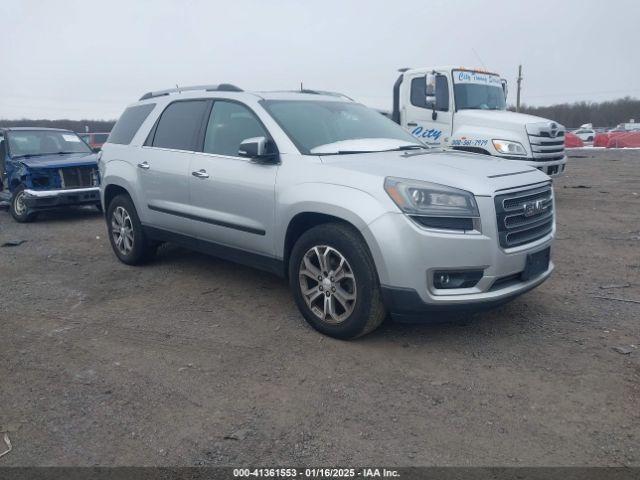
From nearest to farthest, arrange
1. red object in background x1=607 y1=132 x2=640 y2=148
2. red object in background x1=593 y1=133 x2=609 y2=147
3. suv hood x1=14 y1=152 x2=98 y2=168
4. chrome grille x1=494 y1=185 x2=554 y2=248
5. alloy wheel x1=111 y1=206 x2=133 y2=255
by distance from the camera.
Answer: chrome grille x1=494 y1=185 x2=554 y2=248
alloy wheel x1=111 y1=206 x2=133 y2=255
suv hood x1=14 y1=152 x2=98 y2=168
red object in background x1=607 y1=132 x2=640 y2=148
red object in background x1=593 y1=133 x2=609 y2=147

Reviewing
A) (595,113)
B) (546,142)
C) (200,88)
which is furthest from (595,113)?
(200,88)

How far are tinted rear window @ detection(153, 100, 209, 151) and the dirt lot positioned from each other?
141cm

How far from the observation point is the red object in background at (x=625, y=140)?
96.2 ft

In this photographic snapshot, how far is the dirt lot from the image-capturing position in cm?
281

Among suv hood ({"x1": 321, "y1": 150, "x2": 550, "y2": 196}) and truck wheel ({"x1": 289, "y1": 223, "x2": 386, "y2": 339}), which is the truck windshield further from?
truck wheel ({"x1": 289, "y1": 223, "x2": 386, "y2": 339})

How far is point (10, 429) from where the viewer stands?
3.04m

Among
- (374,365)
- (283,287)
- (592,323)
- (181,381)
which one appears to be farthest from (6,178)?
(592,323)

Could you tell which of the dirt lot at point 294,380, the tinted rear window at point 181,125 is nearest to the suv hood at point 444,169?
the dirt lot at point 294,380

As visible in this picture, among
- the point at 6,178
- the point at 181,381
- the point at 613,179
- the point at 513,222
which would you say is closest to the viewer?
the point at 181,381

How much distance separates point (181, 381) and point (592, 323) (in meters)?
3.10

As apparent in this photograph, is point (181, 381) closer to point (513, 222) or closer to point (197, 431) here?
point (197, 431)

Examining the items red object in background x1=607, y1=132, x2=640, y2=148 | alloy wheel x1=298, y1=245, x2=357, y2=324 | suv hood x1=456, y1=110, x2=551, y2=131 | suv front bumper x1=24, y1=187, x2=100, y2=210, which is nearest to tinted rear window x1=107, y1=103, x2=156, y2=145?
alloy wheel x1=298, y1=245, x2=357, y2=324

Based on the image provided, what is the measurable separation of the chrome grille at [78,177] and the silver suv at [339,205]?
4.79 metres

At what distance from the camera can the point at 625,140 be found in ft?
97.9
